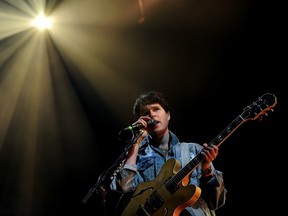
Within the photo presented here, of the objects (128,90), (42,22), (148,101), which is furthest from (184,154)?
(42,22)

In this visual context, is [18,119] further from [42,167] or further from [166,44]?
[166,44]

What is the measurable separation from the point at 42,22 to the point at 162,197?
3.07m

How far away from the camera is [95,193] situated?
248cm

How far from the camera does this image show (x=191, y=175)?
2.75 meters

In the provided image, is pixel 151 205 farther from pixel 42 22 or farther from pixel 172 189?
pixel 42 22

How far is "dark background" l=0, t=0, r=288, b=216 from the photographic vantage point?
3.75 meters

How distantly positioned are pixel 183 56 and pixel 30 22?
208cm

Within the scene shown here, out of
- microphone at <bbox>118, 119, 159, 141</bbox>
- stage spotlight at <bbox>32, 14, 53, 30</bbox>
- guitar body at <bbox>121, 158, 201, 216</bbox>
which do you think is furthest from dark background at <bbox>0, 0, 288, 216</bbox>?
microphone at <bbox>118, 119, 159, 141</bbox>

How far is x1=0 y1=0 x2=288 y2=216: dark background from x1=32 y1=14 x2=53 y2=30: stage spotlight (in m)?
0.15

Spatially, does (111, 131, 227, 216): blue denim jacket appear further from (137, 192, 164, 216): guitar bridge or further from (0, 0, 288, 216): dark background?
(0, 0, 288, 216): dark background

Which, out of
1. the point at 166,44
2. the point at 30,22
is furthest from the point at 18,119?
the point at 166,44

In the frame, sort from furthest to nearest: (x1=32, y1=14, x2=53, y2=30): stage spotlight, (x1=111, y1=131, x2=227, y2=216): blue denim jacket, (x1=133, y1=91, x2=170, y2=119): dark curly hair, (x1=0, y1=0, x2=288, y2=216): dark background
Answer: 1. (x1=32, y1=14, x2=53, y2=30): stage spotlight
2. (x1=0, y1=0, x2=288, y2=216): dark background
3. (x1=133, y1=91, x2=170, y2=119): dark curly hair
4. (x1=111, y1=131, x2=227, y2=216): blue denim jacket

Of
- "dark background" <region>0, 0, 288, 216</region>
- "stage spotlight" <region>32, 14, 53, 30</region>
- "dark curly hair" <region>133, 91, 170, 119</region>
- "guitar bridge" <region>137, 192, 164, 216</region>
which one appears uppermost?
"stage spotlight" <region>32, 14, 53, 30</region>

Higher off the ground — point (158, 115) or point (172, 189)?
point (158, 115)
